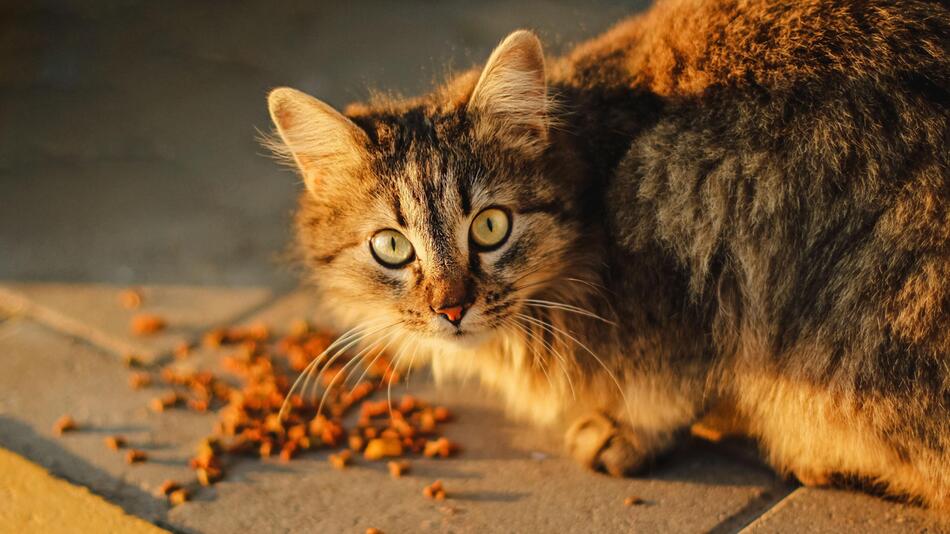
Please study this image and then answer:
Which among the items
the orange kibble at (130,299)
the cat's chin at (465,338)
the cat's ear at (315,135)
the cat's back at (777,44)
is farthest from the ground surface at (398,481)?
the cat's back at (777,44)

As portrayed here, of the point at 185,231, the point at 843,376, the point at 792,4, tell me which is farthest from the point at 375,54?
the point at 843,376

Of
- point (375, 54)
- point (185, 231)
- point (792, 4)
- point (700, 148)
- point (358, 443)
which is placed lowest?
point (358, 443)

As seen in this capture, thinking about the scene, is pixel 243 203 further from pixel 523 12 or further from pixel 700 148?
pixel 700 148

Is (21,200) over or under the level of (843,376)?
over

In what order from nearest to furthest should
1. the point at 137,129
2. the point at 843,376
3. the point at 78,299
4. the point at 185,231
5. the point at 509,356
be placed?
1. the point at 843,376
2. the point at 509,356
3. the point at 78,299
4. the point at 185,231
5. the point at 137,129

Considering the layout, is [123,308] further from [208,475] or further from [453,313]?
[453,313]

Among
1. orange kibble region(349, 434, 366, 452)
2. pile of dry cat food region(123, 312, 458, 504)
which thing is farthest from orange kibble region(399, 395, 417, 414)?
orange kibble region(349, 434, 366, 452)

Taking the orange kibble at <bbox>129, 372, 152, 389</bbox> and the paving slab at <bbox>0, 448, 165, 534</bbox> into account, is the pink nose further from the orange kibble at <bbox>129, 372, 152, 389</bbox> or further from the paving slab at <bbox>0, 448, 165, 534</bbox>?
the orange kibble at <bbox>129, 372, 152, 389</bbox>
